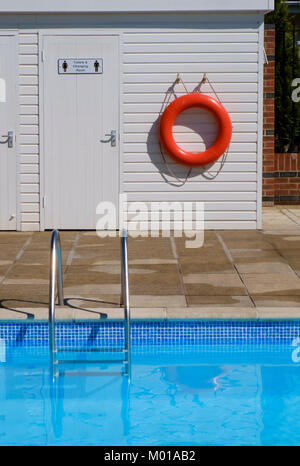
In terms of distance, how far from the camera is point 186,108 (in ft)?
27.1

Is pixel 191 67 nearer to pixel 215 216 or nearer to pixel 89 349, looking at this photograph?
pixel 215 216

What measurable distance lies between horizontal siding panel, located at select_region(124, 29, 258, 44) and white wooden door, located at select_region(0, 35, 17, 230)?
1211 millimetres

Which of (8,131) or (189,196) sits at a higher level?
(8,131)

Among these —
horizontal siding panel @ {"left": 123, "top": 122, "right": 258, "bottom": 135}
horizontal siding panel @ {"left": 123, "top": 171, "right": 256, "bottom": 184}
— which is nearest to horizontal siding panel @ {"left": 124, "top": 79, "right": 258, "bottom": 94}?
horizontal siding panel @ {"left": 123, "top": 122, "right": 258, "bottom": 135}

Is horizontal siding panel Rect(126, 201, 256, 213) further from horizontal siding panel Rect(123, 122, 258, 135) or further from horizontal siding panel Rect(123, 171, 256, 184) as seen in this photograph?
horizontal siding panel Rect(123, 122, 258, 135)

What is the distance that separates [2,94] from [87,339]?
13.2ft

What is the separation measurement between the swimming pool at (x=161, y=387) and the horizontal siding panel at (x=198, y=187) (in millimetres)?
3471

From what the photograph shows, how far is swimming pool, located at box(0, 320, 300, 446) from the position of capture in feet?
13.2

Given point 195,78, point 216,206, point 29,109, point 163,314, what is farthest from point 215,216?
point 163,314

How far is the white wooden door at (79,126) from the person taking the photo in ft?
27.0

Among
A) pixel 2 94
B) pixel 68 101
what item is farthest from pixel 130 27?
pixel 2 94

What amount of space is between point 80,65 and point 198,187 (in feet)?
5.72

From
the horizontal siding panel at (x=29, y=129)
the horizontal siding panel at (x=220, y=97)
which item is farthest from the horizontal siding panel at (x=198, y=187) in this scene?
the horizontal siding panel at (x=29, y=129)

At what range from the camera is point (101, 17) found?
8211 millimetres
